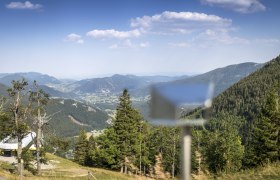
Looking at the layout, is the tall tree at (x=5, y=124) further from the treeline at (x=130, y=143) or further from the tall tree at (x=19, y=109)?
the treeline at (x=130, y=143)

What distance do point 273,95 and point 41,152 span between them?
31.0 meters

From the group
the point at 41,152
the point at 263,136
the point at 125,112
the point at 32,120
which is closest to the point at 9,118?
the point at 32,120

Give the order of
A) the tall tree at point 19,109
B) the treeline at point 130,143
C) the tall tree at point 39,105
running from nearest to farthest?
1. the tall tree at point 19,109
2. the tall tree at point 39,105
3. the treeline at point 130,143

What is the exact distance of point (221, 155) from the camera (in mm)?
62406

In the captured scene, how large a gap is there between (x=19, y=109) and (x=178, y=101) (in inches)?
1457

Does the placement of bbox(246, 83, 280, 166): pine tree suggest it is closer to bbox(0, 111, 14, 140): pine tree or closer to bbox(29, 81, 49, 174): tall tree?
bbox(29, 81, 49, 174): tall tree

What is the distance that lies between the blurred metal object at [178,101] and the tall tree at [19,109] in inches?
1374

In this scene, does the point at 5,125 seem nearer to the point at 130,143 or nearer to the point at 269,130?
the point at 130,143

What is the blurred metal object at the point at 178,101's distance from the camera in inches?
145

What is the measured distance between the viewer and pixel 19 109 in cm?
3819

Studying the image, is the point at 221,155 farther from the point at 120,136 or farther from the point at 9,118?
the point at 9,118

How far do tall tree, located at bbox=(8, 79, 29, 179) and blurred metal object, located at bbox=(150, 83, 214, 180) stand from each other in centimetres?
3491

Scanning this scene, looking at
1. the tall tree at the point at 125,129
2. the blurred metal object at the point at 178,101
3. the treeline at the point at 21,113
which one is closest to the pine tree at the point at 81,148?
the tall tree at the point at 125,129

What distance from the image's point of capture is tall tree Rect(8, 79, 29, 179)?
3672 centimetres
